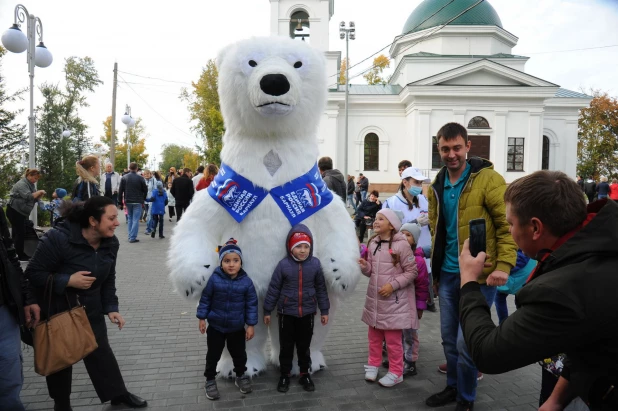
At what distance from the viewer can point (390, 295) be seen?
11.5 feet

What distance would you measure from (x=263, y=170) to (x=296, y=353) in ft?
5.15

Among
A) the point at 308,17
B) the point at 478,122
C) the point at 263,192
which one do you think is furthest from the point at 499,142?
the point at 263,192

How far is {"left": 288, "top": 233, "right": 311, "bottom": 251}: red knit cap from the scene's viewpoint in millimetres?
3172

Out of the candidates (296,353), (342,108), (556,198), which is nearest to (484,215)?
(556,198)

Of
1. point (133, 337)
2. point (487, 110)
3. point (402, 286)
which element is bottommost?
point (133, 337)

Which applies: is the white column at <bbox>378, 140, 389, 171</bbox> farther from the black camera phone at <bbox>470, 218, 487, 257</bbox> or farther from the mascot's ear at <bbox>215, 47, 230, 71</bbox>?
the black camera phone at <bbox>470, 218, 487, 257</bbox>

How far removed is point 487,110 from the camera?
79.4ft

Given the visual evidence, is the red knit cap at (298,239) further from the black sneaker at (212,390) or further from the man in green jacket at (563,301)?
the man in green jacket at (563,301)

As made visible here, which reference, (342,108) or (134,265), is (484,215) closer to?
(134,265)

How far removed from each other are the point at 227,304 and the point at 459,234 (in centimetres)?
174

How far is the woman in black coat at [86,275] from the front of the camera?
9.02 ft

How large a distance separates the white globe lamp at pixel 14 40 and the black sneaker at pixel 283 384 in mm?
7840

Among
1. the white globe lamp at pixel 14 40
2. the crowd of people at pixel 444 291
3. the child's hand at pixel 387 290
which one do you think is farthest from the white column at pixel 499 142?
the child's hand at pixel 387 290

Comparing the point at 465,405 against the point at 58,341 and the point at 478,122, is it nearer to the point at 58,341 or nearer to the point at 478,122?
the point at 58,341
